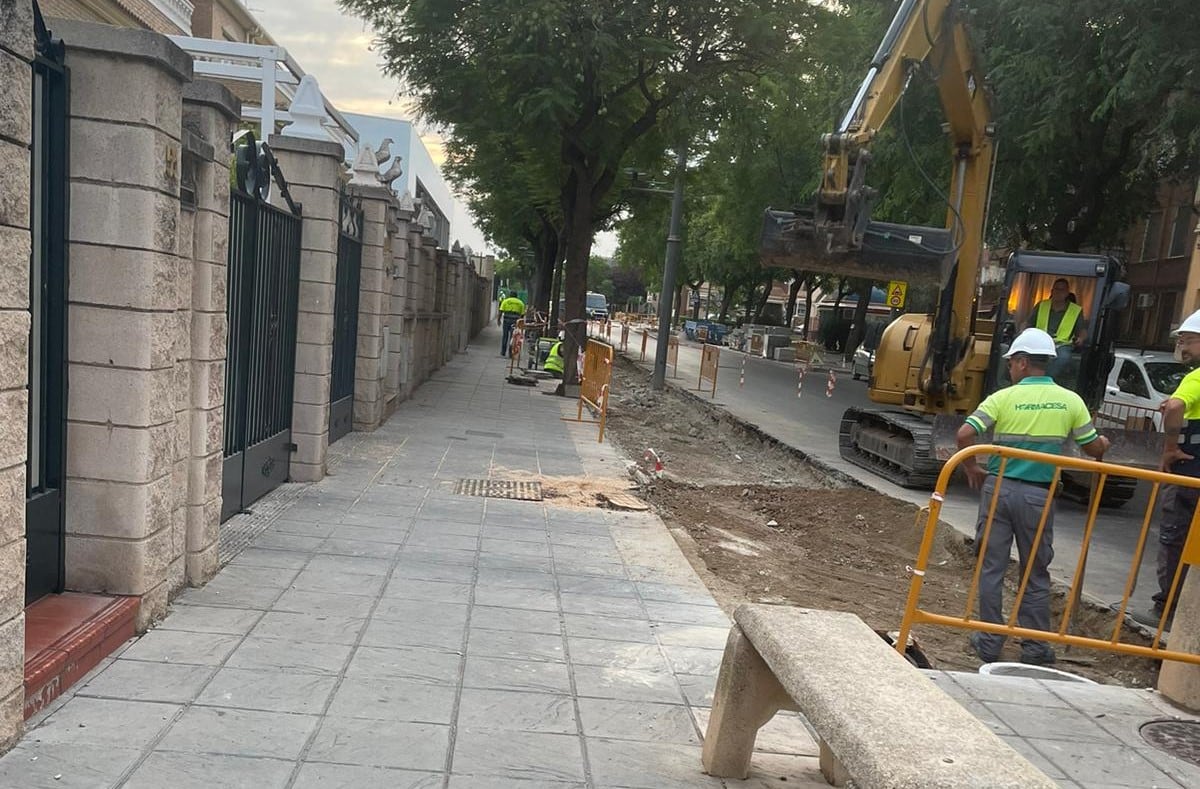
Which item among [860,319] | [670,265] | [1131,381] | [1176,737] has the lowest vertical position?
[1176,737]

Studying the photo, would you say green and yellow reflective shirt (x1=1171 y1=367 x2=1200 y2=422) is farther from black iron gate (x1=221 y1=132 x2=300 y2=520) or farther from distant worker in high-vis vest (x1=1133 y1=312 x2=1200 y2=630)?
black iron gate (x1=221 y1=132 x2=300 y2=520)

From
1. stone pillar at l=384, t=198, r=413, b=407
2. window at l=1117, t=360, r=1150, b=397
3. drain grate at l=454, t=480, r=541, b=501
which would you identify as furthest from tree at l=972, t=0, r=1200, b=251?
stone pillar at l=384, t=198, r=413, b=407

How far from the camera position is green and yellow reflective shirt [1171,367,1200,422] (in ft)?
19.6

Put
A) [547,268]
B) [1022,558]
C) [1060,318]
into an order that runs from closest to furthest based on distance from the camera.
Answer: [1022,558] → [1060,318] → [547,268]

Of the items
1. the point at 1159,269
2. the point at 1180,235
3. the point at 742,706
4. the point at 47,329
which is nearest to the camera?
the point at 742,706

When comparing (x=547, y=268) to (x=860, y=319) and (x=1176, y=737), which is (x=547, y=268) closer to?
(x=860, y=319)

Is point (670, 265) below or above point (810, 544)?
above

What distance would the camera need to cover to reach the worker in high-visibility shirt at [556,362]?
1920 cm

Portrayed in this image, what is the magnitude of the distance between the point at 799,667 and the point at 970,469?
3.22 meters

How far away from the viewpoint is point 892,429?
12258mm

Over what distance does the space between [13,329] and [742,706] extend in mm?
2784

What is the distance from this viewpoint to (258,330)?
6.91m

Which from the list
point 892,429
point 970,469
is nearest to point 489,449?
point 892,429

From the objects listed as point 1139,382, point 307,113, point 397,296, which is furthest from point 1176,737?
point 1139,382
